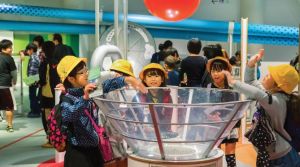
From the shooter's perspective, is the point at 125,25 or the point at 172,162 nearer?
the point at 172,162

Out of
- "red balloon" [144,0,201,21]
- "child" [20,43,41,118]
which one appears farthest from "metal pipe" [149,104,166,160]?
"child" [20,43,41,118]

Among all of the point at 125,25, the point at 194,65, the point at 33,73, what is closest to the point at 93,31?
the point at 33,73

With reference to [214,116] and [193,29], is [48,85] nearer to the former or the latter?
[193,29]

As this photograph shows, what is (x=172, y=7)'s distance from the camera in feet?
8.52

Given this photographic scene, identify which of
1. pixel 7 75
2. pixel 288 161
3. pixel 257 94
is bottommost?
pixel 288 161

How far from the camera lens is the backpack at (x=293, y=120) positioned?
6.95 ft

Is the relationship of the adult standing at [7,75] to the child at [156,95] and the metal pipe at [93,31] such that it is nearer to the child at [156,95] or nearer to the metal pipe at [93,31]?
the metal pipe at [93,31]

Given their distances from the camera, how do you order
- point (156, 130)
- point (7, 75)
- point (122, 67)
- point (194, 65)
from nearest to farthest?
1. point (156, 130)
2. point (122, 67)
3. point (194, 65)
4. point (7, 75)

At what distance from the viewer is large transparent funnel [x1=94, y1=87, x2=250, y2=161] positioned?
4.30 ft

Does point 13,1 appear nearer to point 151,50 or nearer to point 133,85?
point 151,50

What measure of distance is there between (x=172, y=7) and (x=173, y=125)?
141 cm

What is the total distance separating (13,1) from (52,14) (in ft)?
6.92

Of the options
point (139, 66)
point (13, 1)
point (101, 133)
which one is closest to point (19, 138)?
point (139, 66)

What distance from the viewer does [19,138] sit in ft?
16.4
